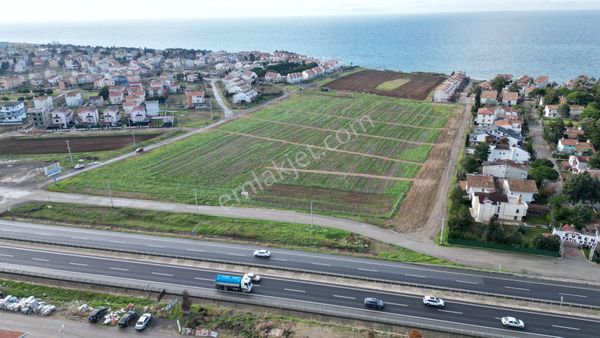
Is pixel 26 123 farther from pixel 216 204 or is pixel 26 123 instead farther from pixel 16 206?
pixel 216 204

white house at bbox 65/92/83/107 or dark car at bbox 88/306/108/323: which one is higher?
white house at bbox 65/92/83/107

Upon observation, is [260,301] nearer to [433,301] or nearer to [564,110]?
[433,301]

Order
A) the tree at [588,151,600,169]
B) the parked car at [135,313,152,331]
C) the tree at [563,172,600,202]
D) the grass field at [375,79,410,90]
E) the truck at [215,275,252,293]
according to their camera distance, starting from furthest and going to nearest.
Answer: the grass field at [375,79,410,90]
the tree at [588,151,600,169]
the tree at [563,172,600,202]
the truck at [215,275,252,293]
the parked car at [135,313,152,331]

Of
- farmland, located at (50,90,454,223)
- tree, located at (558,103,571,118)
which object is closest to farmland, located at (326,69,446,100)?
farmland, located at (50,90,454,223)

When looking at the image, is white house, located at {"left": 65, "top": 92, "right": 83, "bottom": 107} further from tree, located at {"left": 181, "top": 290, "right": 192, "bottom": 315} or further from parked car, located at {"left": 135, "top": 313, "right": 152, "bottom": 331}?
tree, located at {"left": 181, "top": 290, "right": 192, "bottom": 315}

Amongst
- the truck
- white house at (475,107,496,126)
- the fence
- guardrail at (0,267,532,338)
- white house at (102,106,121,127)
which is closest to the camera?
guardrail at (0,267,532,338)

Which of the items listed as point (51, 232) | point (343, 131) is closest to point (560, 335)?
point (51, 232)

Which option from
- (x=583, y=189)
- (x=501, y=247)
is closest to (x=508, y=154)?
(x=583, y=189)

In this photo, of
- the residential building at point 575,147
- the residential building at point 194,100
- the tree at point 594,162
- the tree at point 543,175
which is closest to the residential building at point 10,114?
the residential building at point 194,100
